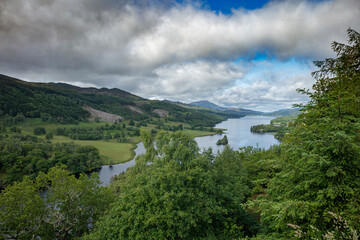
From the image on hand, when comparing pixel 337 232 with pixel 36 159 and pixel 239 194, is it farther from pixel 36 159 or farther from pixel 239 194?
pixel 36 159

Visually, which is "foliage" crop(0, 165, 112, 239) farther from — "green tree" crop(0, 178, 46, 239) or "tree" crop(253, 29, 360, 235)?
"tree" crop(253, 29, 360, 235)

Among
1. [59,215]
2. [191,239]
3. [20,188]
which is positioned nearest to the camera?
[191,239]

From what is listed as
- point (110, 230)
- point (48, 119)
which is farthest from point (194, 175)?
point (48, 119)

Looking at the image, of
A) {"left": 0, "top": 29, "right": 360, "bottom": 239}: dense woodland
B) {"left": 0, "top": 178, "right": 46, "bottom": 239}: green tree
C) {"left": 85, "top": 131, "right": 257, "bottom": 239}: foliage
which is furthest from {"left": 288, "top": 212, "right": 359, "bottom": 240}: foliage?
{"left": 0, "top": 178, "right": 46, "bottom": 239}: green tree

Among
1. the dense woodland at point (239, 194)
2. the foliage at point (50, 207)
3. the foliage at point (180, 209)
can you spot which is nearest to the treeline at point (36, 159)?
the foliage at point (50, 207)

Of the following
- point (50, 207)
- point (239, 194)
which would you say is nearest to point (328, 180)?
point (239, 194)

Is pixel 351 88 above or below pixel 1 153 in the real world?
above

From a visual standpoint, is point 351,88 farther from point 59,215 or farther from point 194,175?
point 59,215
